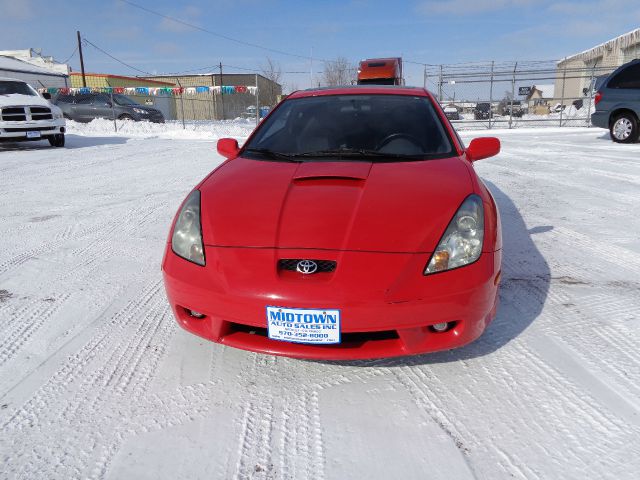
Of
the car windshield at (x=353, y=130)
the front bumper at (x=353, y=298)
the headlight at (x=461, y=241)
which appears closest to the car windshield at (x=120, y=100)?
the car windshield at (x=353, y=130)

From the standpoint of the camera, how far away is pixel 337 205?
85.3 inches

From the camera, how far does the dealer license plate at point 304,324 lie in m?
1.81

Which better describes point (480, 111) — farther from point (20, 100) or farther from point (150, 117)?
point (20, 100)

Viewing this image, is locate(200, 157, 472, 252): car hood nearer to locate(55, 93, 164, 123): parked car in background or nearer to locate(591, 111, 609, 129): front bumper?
locate(591, 111, 609, 129): front bumper

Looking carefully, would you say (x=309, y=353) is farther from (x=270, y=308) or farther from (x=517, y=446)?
(x=517, y=446)

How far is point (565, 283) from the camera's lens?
3.08m

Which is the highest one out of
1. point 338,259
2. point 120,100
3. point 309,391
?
point 120,100

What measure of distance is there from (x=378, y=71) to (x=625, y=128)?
10212mm

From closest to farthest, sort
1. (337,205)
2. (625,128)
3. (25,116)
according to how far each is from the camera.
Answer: (337,205) → (625,128) → (25,116)

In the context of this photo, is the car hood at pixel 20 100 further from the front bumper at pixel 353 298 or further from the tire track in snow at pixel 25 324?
the front bumper at pixel 353 298

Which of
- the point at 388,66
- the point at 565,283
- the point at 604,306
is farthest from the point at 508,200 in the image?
the point at 388,66

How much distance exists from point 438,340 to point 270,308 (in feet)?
2.33

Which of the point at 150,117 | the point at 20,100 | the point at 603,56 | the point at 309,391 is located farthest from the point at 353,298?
the point at 603,56

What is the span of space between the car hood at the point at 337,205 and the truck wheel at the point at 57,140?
11387mm
